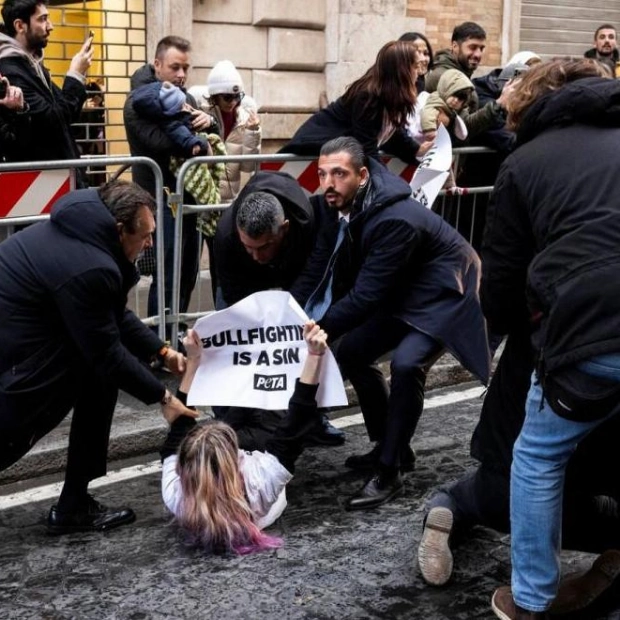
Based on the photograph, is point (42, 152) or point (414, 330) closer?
point (414, 330)

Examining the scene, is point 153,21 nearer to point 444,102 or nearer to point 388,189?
point 444,102

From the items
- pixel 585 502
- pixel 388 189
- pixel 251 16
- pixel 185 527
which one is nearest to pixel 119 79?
pixel 251 16

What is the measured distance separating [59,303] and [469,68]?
Result: 4.81 meters

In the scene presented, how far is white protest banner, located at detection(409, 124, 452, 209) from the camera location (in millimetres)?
7090

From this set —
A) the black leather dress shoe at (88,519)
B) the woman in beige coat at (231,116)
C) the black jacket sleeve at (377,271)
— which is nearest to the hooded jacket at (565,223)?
the black jacket sleeve at (377,271)

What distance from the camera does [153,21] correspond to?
10.1 metres

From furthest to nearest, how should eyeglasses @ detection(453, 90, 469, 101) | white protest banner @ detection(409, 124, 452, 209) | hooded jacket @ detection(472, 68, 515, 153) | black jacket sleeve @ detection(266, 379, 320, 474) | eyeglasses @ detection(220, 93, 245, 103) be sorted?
1. hooded jacket @ detection(472, 68, 515, 153)
2. eyeglasses @ detection(453, 90, 469, 101)
3. eyeglasses @ detection(220, 93, 245, 103)
4. white protest banner @ detection(409, 124, 452, 209)
5. black jacket sleeve @ detection(266, 379, 320, 474)

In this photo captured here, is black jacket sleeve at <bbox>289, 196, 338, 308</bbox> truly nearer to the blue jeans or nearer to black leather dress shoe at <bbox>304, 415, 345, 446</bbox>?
black leather dress shoe at <bbox>304, 415, 345, 446</bbox>

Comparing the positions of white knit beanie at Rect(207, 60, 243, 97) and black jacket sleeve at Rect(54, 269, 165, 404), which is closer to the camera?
black jacket sleeve at Rect(54, 269, 165, 404)

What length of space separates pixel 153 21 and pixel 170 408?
20.3 ft

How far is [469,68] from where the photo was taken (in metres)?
8.26

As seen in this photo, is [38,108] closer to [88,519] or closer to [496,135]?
[88,519]

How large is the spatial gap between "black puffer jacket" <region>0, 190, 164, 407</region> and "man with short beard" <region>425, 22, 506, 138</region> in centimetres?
370

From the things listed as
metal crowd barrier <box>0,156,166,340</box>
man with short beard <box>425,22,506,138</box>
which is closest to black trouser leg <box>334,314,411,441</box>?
metal crowd barrier <box>0,156,166,340</box>
